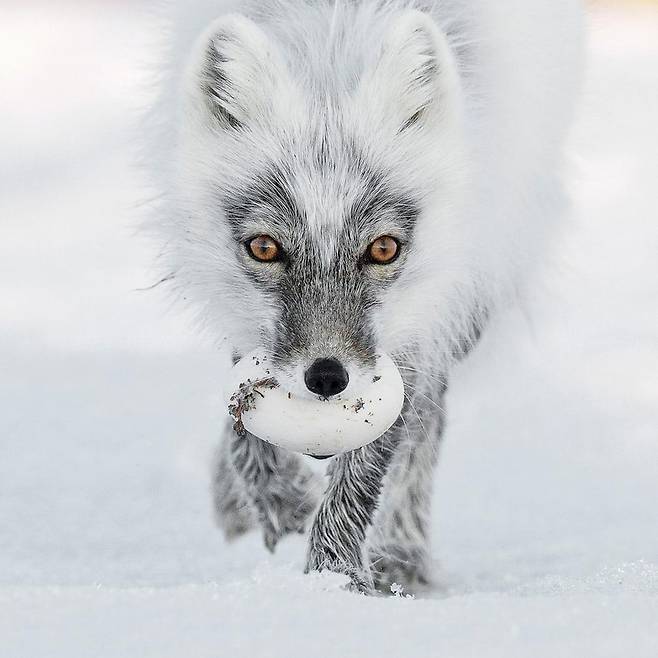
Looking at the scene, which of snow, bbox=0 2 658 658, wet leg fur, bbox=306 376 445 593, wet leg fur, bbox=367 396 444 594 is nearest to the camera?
snow, bbox=0 2 658 658

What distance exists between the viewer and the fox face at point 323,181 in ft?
11.7

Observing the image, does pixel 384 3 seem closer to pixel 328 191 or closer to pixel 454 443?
pixel 328 191

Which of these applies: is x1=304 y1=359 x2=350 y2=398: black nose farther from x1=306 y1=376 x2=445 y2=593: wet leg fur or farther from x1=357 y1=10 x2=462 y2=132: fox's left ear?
x1=306 y1=376 x2=445 y2=593: wet leg fur

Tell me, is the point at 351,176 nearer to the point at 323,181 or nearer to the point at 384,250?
the point at 323,181

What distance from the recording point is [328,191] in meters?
3.60

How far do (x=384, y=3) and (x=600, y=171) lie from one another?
213 inches

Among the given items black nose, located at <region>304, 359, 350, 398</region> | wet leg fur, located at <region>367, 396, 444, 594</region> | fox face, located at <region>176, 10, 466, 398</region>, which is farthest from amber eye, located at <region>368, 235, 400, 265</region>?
wet leg fur, located at <region>367, 396, 444, 594</region>

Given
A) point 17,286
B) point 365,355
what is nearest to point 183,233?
point 365,355

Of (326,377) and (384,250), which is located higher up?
(384,250)

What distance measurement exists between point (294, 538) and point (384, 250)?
5.91ft

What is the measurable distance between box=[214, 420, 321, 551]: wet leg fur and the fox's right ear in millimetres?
1587

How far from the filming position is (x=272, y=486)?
504 cm

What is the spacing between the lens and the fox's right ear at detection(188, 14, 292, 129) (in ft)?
11.8

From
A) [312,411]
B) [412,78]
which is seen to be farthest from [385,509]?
[412,78]
